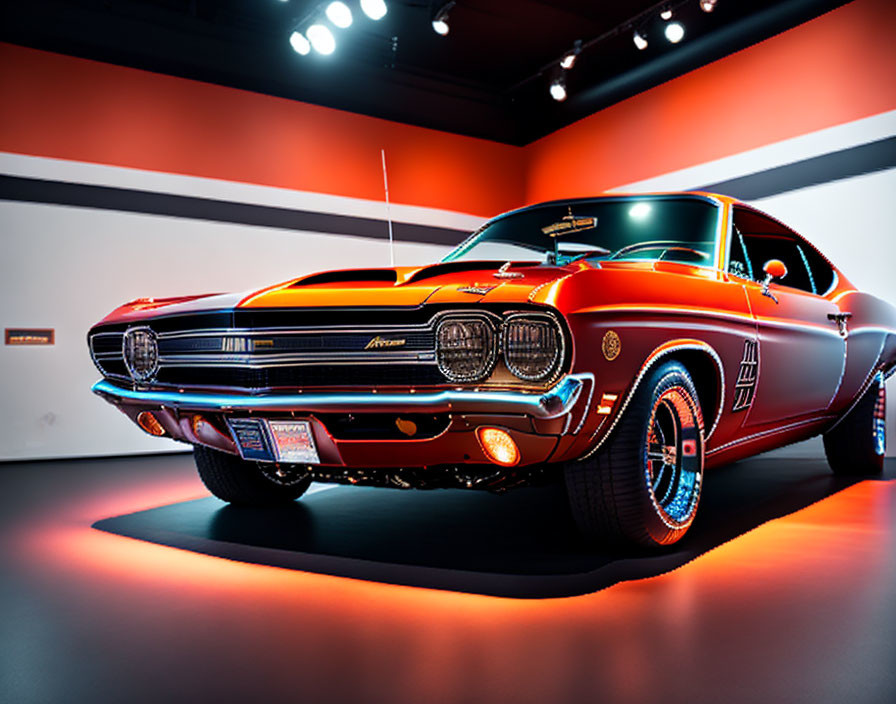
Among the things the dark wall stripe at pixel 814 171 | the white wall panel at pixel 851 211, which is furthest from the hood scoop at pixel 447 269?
the dark wall stripe at pixel 814 171

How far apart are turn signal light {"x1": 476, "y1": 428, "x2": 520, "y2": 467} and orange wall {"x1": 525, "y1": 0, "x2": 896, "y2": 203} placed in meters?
5.21

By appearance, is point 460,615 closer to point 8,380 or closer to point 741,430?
point 741,430

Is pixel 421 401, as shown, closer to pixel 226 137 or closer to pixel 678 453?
pixel 678 453

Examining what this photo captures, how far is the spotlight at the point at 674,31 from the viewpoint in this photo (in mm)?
6582

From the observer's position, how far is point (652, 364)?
7.99 feet

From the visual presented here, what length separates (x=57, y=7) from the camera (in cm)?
625

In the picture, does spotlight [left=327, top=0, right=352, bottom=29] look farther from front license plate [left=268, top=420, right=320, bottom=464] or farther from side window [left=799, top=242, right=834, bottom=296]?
front license plate [left=268, top=420, right=320, bottom=464]

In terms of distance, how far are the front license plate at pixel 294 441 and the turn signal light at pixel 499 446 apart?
572 millimetres

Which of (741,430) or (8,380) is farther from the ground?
(8,380)

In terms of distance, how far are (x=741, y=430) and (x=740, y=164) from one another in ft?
15.0

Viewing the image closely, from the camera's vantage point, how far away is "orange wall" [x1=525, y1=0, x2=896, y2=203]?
593cm

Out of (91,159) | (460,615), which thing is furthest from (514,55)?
(460,615)

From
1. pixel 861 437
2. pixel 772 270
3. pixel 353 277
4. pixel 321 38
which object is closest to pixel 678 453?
pixel 772 270

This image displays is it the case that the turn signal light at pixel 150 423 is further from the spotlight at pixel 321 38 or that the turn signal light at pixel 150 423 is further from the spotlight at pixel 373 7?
the spotlight at pixel 321 38
